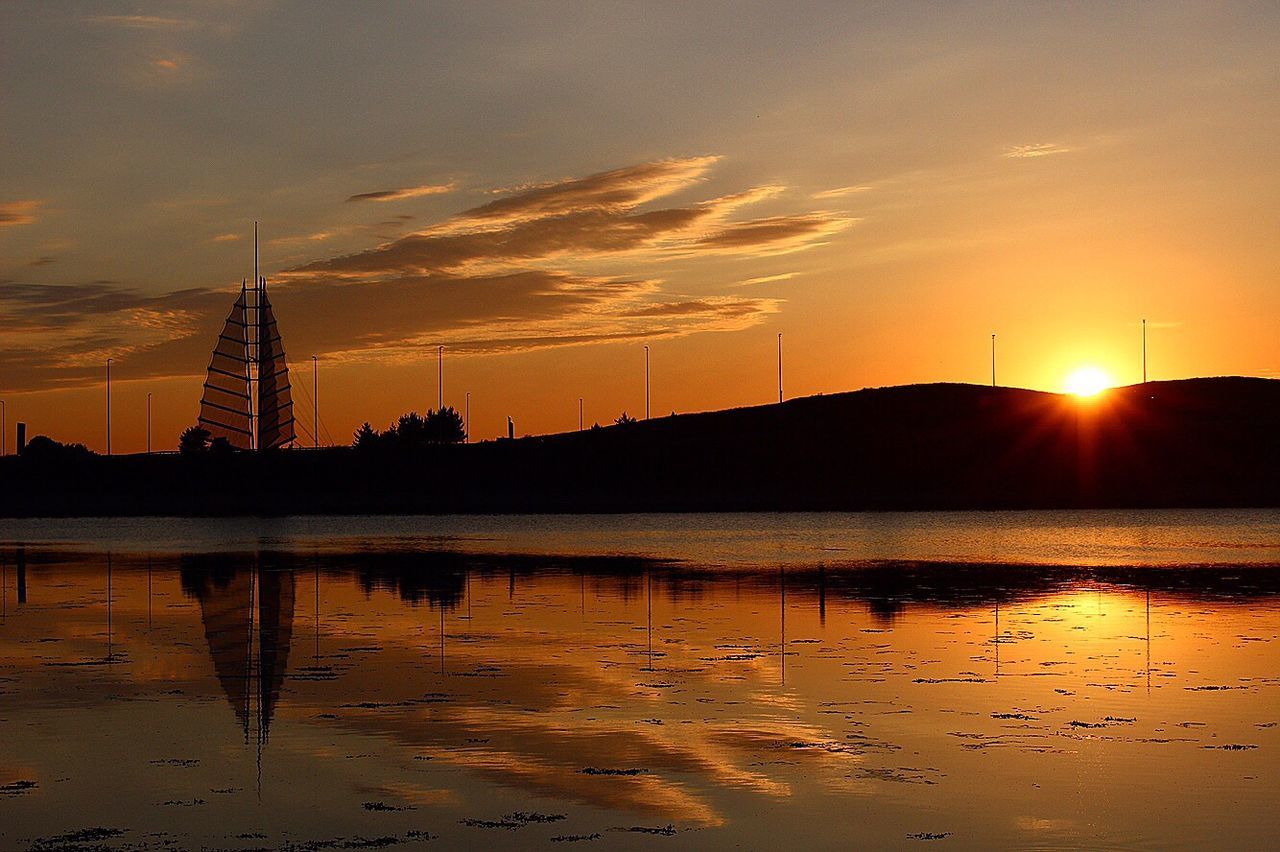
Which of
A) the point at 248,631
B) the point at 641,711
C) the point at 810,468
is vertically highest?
the point at 810,468

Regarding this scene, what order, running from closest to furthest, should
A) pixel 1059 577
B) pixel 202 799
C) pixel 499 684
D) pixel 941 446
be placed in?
pixel 202 799
pixel 499 684
pixel 1059 577
pixel 941 446

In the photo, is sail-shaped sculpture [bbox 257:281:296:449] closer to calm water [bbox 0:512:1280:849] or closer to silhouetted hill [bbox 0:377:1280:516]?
silhouetted hill [bbox 0:377:1280:516]

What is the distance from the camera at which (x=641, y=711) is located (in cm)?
2245

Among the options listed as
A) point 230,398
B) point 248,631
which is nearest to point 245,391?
point 230,398

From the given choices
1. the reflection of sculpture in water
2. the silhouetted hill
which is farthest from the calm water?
the silhouetted hill

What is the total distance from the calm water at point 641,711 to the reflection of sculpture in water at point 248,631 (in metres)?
0.14

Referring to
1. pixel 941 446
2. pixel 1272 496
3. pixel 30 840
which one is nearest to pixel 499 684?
pixel 30 840

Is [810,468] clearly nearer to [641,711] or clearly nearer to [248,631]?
[248,631]

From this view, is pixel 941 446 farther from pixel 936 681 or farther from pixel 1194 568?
pixel 936 681

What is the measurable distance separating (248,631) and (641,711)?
1350 cm

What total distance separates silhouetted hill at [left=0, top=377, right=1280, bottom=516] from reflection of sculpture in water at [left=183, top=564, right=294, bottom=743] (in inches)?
3676

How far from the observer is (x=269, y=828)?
15.5 m

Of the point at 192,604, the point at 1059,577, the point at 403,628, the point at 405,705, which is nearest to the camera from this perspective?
the point at 405,705

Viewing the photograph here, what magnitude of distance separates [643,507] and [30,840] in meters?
133
